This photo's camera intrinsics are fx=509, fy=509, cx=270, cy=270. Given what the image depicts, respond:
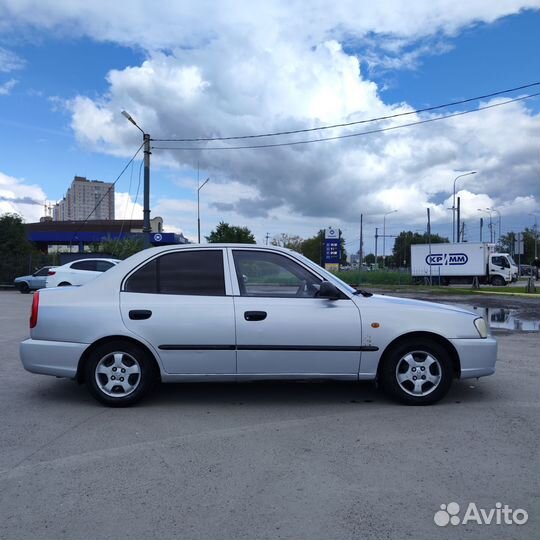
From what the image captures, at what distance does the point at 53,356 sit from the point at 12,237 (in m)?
34.1

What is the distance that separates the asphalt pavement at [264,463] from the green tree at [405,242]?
95173 mm

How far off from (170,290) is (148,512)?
2.45m

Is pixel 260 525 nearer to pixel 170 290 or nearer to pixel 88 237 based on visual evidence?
pixel 170 290

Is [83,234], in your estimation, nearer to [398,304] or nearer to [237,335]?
[237,335]

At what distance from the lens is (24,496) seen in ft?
10.7

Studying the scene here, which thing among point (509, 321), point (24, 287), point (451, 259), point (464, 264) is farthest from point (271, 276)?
point (451, 259)

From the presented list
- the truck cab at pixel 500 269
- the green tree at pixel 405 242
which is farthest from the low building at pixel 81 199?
the truck cab at pixel 500 269

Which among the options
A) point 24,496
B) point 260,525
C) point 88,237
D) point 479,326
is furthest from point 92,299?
point 88,237

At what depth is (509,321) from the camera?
1346 centimetres

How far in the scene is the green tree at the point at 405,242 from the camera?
99.0 metres

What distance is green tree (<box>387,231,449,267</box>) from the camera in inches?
3898

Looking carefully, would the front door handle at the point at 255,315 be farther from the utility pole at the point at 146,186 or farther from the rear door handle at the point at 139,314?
the utility pole at the point at 146,186

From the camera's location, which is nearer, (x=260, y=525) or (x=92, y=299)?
(x=260, y=525)

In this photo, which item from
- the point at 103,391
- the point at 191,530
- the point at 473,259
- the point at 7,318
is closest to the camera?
the point at 191,530
